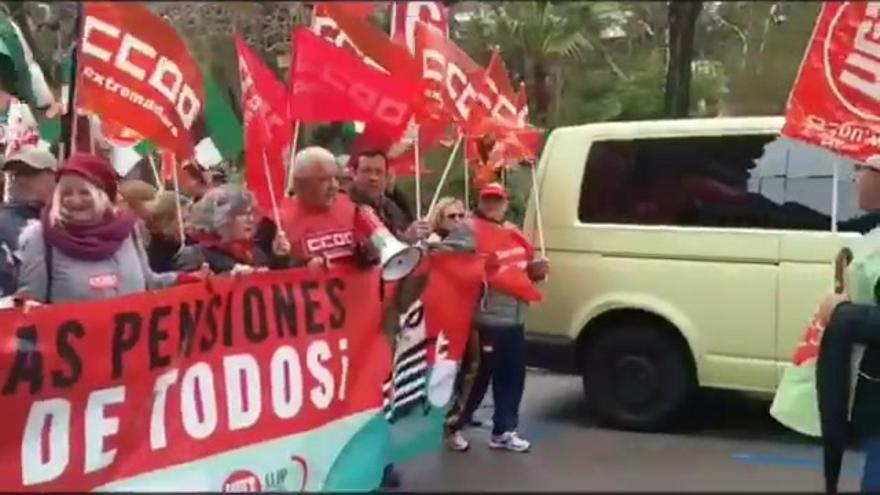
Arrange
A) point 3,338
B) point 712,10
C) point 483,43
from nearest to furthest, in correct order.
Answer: point 3,338 < point 483,43 < point 712,10

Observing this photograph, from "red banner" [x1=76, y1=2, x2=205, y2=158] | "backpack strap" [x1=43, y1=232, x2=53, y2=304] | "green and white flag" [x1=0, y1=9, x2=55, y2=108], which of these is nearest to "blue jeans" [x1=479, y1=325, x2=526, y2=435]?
"red banner" [x1=76, y1=2, x2=205, y2=158]

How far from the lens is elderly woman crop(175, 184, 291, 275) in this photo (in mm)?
5875

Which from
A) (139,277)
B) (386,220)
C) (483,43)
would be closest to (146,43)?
(139,277)

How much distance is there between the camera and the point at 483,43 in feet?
52.4

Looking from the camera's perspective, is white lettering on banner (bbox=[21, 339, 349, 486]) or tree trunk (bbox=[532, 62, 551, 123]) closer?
white lettering on banner (bbox=[21, 339, 349, 486])

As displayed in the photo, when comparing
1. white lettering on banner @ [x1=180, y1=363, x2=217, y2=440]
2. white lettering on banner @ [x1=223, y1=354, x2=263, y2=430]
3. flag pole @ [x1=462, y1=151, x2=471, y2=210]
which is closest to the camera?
white lettering on banner @ [x1=180, y1=363, x2=217, y2=440]

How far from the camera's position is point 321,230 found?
20.4 feet

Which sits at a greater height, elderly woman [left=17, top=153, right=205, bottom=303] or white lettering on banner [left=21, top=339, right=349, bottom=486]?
elderly woman [left=17, top=153, right=205, bottom=303]

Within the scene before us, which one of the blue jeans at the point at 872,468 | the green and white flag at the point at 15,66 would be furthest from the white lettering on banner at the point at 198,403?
the green and white flag at the point at 15,66

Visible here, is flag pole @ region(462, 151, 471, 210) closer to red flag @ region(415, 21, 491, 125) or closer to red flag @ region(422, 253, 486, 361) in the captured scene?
red flag @ region(415, 21, 491, 125)

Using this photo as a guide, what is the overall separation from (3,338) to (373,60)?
283 centimetres

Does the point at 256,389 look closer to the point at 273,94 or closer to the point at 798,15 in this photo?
the point at 273,94

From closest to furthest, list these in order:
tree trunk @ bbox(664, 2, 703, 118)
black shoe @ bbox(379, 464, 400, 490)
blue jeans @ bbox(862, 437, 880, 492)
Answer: blue jeans @ bbox(862, 437, 880, 492) < black shoe @ bbox(379, 464, 400, 490) < tree trunk @ bbox(664, 2, 703, 118)

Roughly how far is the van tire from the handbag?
353 cm
